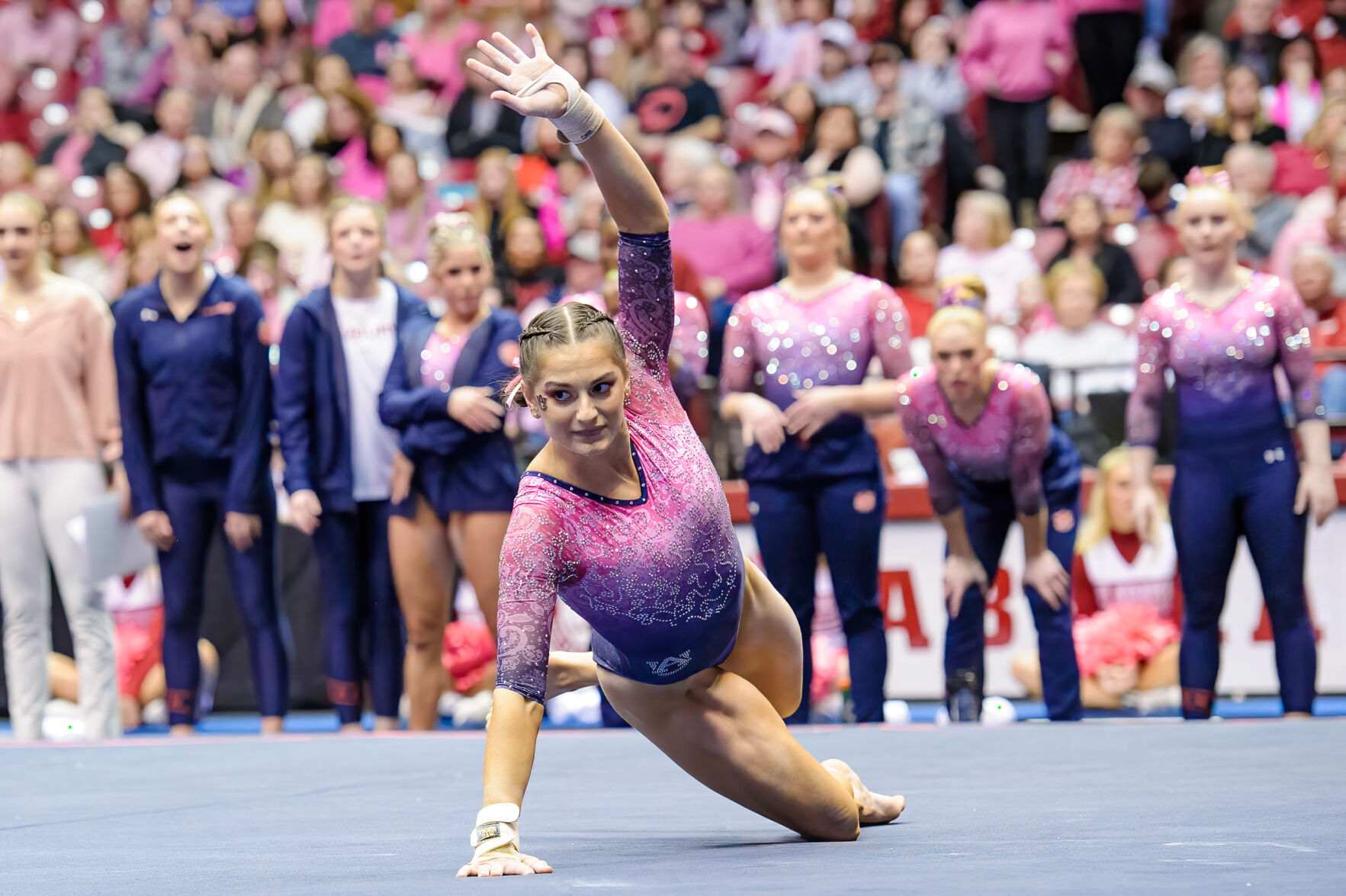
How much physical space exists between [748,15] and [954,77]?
2.01 meters

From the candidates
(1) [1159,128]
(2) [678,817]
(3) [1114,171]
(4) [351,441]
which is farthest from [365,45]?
(2) [678,817]

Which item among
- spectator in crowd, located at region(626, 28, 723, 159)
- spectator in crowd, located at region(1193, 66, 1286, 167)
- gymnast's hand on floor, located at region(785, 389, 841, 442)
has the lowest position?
gymnast's hand on floor, located at region(785, 389, 841, 442)

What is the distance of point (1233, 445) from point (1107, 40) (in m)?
5.21

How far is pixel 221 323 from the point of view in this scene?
5.75 meters

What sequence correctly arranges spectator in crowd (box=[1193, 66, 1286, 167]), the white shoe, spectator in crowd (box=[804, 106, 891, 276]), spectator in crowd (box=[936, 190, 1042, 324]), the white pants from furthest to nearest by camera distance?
spectator in crowd (box=[804, 106, 891, 276]) → spectator in crowd (box=[1193, 66, 1286, 167]) → spectator in crowd (box=[936, 190, 1042, 324]) → the white shoe → the white pants

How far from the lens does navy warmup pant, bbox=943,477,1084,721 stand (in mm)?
5262

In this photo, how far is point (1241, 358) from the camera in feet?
16.5

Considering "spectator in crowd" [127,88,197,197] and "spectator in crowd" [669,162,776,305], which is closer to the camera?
"spectator in crowd" [669,162,776,305]

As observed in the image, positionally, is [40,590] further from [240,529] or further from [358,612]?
[358,612]

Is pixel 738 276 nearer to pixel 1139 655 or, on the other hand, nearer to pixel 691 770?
pixel 1139 655

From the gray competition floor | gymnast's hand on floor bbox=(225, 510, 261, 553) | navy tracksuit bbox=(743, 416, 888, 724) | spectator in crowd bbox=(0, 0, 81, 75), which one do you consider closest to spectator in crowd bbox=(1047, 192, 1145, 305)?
navy tracksuit bbox=(743, 416, 888, 724)

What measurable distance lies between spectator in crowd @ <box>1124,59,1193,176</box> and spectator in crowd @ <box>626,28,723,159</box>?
2.46m

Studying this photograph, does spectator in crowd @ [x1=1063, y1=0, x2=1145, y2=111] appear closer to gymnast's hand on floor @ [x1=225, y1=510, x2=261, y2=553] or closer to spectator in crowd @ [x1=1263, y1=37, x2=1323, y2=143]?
spectator in crowd @ [x1=1263, y1=37, x2=1323, y2=143]

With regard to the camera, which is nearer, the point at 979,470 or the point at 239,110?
the point at 979,470
